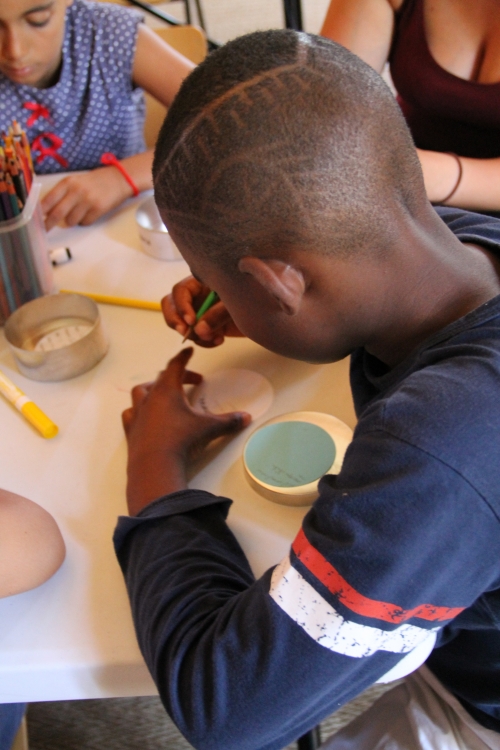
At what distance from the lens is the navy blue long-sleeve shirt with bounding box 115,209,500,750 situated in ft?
1.26

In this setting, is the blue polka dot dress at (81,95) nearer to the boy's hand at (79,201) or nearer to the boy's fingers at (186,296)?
the boy's hand at (79,201)

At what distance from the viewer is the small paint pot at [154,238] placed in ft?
2.79

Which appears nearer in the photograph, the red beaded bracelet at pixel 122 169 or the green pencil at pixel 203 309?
the green pencil at pixel 203 309

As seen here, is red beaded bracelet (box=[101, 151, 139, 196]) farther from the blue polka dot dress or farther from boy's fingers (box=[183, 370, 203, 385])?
boy's fingers (box=[183, 370, 203, 385])

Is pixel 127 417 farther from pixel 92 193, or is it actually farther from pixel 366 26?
pixel 366 26

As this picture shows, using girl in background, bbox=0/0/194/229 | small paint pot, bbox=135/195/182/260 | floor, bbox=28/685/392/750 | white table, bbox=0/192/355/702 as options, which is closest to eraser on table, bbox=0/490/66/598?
white table, bbox=0/192/355/702

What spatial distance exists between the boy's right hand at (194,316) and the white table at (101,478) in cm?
3

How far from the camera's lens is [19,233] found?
752 mm

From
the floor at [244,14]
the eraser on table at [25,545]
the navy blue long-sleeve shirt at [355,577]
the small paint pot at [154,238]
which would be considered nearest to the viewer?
the navy blue long-sleeve shirt at [355,577]

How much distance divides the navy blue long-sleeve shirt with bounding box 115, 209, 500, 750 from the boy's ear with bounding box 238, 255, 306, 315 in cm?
10

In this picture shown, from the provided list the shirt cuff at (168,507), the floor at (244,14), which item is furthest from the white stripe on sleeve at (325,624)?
the floor at (244,14)

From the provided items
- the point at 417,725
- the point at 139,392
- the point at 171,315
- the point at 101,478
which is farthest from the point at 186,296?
the point at 417,725

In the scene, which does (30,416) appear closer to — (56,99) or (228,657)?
(228,657)

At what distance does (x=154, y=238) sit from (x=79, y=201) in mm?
187
